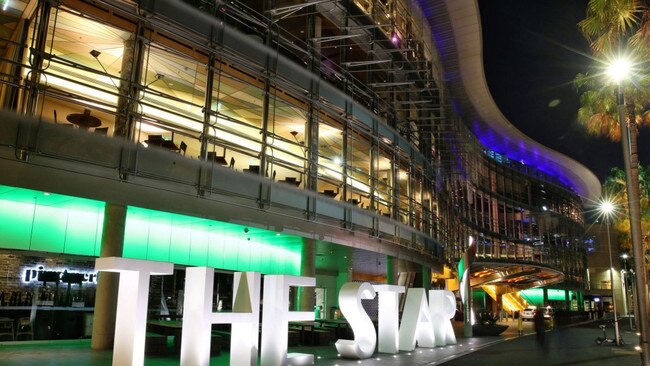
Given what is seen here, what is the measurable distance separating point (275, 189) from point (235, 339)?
734 cm

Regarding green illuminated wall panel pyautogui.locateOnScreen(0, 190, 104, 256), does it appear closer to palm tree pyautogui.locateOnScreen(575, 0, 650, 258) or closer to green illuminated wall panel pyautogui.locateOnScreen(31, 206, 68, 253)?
green illuminated wall panel pyautogui.locateOnScreen(31, 206, 68, 253)

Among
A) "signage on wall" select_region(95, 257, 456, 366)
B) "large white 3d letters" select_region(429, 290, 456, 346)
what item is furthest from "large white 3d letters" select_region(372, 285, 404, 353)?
"large white 3d letters" select_region(429, 290, 456, 346)

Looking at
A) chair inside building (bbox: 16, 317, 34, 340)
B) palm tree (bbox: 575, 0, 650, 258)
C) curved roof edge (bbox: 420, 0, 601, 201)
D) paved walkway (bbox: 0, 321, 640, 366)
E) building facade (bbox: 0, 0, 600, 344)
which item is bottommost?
paved walkway (bbox: 0, 321, 640, 366)

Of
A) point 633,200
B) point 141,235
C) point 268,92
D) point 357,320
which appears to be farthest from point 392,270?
point 633,200

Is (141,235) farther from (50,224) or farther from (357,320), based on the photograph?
(357,320)

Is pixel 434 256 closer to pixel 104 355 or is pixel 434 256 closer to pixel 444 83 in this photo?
pixel 444 83

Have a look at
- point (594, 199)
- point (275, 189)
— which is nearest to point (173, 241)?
point (275, 189)

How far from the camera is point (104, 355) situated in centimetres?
1344

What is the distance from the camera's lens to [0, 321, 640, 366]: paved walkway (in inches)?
507

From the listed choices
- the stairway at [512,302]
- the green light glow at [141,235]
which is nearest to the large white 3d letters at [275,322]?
the green light glow at [141,235]

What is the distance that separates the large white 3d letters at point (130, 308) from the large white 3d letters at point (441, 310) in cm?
1257

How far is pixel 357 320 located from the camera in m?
15.7

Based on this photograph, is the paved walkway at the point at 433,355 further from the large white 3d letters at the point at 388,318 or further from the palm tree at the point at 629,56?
the palm tree at the point at 629,56

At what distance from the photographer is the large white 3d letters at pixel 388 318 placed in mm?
17625
